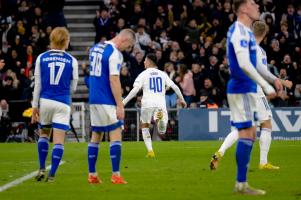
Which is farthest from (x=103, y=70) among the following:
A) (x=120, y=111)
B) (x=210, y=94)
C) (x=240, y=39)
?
(x=210, y=94)

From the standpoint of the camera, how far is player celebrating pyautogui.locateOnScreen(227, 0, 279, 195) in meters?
11.8

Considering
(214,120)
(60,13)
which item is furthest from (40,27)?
(214,120)

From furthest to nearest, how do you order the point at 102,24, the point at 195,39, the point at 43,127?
the point at 102,24 < the point at 195,39 < the point at 43,127

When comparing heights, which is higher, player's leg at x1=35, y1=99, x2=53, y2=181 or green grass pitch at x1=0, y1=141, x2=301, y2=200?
player's leg at x1=35, y1=99, x2=53, y2=181

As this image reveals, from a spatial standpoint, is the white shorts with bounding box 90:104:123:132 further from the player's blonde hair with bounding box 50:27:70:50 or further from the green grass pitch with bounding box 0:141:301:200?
the player's blonde hair with bounding box 50:27:70:50

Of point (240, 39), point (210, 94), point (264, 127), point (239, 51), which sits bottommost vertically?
point (264, 127)

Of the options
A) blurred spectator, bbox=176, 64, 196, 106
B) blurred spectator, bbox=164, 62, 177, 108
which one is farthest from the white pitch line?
blurred spectator, bbox=176, 64, 196, 106

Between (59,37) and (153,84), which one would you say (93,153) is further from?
(153,84)

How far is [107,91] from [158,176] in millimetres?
2217

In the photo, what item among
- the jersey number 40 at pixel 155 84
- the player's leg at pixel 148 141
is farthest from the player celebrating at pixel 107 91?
the jersey number 40 at pixel 155 84

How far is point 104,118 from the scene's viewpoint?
13461mm

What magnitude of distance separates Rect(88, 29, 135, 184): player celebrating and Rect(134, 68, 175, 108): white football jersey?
6890 mm

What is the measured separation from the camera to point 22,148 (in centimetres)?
2366

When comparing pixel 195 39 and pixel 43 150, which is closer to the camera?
pixel 43 150
